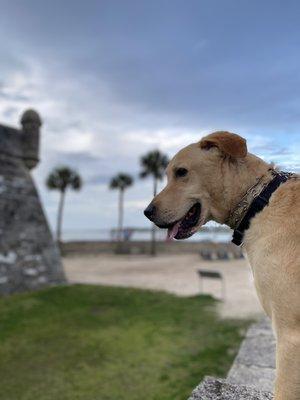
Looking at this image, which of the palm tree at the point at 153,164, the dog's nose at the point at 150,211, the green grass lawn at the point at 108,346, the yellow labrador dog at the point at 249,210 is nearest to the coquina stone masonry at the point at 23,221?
the green grass lawn at the point at 108,346

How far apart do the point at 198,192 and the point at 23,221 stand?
14.4 metres

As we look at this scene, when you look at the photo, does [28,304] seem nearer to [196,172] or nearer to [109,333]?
[109,333]

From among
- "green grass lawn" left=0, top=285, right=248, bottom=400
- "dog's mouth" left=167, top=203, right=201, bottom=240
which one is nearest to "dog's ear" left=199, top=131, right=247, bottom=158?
"dog's mouth" left=167, top=203, right=201, bottom=240

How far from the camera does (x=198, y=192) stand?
2842mm

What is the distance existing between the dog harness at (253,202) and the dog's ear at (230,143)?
0.78ft

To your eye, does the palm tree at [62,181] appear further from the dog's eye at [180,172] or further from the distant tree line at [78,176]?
the dog's eye at [180,172]

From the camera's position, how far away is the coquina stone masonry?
14922mm

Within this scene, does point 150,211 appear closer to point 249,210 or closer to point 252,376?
point 249,210

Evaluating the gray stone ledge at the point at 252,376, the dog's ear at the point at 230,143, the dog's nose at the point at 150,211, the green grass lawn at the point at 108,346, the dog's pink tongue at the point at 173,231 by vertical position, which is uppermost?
the dog's ear at the point at 230,143

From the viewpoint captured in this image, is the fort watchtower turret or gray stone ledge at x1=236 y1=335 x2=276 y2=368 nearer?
gray stone ledge at x1=236 y1=335 x2=276 y2=368

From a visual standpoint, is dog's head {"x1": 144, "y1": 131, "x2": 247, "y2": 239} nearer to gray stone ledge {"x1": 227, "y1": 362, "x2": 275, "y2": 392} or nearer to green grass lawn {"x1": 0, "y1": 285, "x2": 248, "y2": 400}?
gray stone ledge {"x1": 227, "y1": 362, "x2": 275, "y2": 392}

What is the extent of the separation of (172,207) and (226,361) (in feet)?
21.1

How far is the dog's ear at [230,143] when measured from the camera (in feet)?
9.00

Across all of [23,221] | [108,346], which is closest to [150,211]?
[108,346]
